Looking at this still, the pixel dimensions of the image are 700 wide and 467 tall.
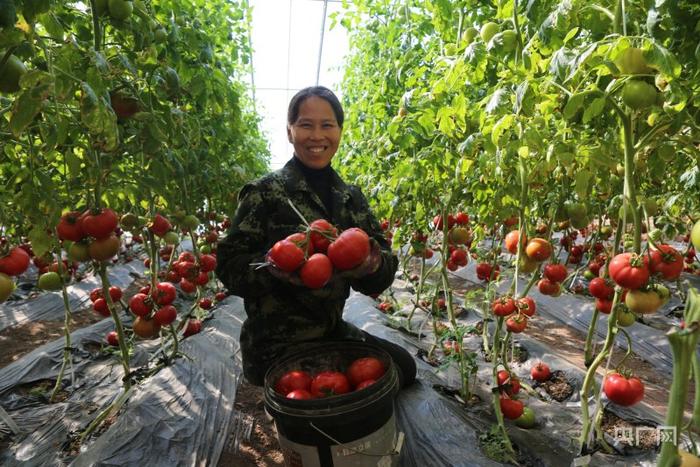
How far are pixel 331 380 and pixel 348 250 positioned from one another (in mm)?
501

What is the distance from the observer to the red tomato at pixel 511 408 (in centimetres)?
205

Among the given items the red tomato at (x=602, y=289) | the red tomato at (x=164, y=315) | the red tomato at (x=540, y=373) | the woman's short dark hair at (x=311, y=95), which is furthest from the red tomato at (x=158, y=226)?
the red tomato at (x=540, y=373)

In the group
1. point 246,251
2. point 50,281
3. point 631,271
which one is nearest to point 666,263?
point 631,271

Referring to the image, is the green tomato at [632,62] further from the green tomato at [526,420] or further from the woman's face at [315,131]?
the green tomato at [526,420]

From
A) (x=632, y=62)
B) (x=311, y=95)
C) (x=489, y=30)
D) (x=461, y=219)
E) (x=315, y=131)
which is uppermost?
(x=489, y=30)

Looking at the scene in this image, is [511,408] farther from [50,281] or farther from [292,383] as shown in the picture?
[50,281]

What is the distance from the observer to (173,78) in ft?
5.24

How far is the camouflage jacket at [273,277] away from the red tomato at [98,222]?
0.43 meters

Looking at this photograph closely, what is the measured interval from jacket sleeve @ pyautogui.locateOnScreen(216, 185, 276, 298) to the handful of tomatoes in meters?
0.38

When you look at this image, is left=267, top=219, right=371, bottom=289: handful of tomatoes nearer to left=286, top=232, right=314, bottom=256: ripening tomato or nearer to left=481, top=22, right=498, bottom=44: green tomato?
left=286, top=232, right=314, bottom=256: ripening tomato

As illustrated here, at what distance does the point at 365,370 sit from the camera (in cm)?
155

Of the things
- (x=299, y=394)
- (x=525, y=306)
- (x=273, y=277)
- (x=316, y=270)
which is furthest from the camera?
(x=525, y=306)

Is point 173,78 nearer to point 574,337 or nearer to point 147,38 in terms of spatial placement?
point 147,38

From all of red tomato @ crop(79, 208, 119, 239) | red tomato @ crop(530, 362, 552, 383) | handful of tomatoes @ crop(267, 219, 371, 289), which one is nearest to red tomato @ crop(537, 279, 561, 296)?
red tomato @ crop(530, 362, 552, 383)
